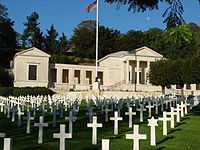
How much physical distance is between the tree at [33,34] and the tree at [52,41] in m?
1.52

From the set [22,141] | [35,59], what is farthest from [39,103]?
[35,59]

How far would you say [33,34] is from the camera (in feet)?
328

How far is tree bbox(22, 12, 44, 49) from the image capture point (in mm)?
99250

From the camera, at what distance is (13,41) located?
8456 centimetres

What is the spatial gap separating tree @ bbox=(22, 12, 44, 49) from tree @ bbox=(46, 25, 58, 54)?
4.98ft

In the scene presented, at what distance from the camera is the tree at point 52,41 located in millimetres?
97738

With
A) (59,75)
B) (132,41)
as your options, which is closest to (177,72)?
(59,75)

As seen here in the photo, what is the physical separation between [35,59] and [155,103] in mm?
43566

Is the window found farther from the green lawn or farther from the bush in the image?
the green lawn

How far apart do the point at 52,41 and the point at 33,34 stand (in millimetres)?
4547

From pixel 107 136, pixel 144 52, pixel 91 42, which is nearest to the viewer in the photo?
pixel 107 136

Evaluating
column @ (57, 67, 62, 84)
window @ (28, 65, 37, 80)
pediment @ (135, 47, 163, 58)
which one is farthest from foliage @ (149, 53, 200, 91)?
window @ (28, 65, 37, 80)

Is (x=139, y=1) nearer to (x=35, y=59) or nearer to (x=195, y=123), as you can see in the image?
(x=195, y=123)

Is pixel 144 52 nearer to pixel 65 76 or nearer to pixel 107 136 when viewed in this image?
pixel 65 76
